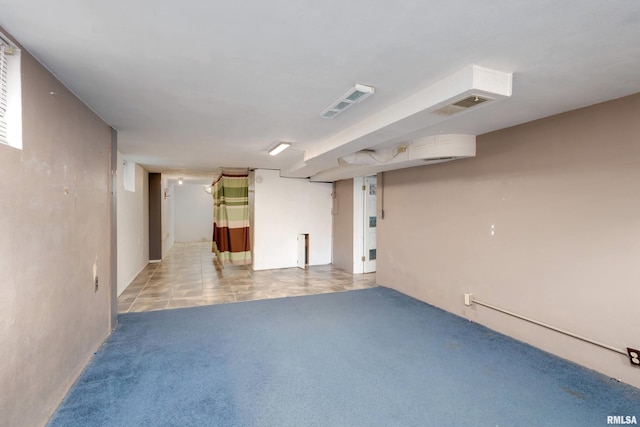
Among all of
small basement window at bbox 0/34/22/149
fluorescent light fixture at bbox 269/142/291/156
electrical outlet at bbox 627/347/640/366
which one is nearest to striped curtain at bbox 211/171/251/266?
fluorescent light fixture at bbox 269/142/291/156

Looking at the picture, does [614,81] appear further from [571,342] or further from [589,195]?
[571,342]

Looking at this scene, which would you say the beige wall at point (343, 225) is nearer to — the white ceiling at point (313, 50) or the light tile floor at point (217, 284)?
the light tile floor at point (217, 284)

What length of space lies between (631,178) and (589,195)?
0.92 feet

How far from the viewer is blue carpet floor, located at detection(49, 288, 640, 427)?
186cm

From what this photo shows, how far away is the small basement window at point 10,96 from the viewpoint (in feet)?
4.66

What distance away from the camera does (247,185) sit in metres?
6.76

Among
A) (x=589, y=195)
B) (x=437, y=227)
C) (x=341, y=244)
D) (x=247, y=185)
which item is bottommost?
(x=341, y=244)

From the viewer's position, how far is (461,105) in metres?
2.12

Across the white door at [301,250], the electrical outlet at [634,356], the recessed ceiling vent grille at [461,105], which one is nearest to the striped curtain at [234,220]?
the white door at [301,250]

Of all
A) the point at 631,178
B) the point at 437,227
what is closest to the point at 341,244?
the point at 437,227

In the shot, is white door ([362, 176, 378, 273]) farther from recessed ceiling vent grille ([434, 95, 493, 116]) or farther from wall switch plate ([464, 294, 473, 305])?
recessed ceiling vent grille ([434, 95, 493, 116])

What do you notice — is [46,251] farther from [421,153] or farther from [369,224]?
[369,224]

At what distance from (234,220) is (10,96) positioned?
5.18 m

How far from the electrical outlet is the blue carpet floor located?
0.67ft
